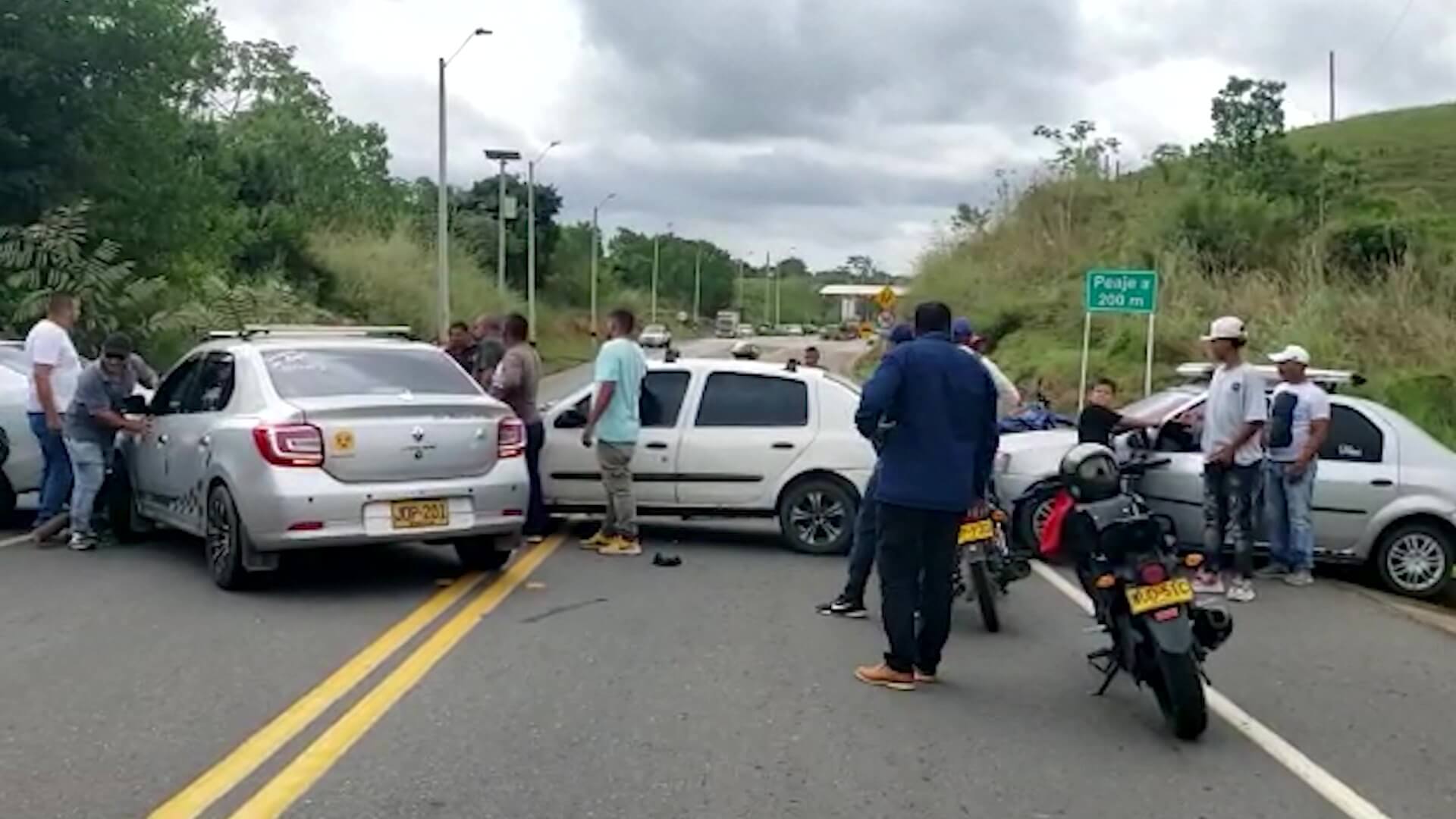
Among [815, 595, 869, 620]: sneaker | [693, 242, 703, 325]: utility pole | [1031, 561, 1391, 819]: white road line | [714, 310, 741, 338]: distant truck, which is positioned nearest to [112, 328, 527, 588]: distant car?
[815, 595, 869, 620]: sneaker

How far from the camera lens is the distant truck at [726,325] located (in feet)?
381

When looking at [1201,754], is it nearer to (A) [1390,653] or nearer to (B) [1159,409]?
(A) [1390,653]

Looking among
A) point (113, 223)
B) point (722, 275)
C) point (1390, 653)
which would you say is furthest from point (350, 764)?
point (722, 275)

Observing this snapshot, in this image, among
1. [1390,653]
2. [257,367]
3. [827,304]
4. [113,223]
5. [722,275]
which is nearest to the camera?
[1390,653]

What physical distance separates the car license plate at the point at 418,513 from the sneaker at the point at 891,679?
320 centimetres

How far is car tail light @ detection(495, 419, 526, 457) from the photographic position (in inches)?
395

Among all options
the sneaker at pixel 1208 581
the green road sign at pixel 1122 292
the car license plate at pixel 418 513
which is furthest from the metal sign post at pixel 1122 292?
the car license plate at pixel 418 513

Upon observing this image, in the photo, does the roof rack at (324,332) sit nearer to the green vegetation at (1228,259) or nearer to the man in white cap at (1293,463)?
the man in white cap at (1293,463)

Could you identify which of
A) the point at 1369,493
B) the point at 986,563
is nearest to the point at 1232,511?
the point at 1369,493

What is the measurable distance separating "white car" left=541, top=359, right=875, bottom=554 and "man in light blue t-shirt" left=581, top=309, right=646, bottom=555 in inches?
23.7

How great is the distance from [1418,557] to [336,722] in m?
8.33

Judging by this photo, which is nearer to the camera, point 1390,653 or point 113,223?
point 1390,653

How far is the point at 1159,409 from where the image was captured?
12586 mm

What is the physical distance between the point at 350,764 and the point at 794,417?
22.2 feet
